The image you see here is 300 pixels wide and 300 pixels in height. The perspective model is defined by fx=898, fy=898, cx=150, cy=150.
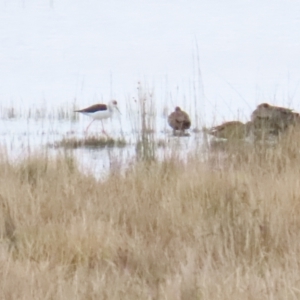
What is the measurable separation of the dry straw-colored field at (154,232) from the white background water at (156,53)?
7.61 ft

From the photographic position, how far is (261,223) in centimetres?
525

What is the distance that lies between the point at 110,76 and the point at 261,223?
370 inches

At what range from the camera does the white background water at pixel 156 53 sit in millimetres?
12469

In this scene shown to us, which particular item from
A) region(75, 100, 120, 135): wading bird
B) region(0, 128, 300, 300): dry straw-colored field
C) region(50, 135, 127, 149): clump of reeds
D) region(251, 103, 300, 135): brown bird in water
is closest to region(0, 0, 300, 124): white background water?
region(251, 103, 300, 135): brown bird in water

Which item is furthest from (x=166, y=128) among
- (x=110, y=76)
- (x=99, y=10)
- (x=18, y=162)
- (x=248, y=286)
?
(x=99, y=10)

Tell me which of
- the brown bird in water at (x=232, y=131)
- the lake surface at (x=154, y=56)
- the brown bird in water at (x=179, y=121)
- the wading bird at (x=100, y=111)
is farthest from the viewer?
the lake surface at (x=154, y=56)

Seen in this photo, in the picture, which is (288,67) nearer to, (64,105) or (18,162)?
(64,105)

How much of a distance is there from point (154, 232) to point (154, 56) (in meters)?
11.2

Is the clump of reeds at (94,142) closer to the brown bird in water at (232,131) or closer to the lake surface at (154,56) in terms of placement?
the lake surface at (154,56)

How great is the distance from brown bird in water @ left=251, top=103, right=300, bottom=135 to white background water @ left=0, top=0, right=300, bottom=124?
152mm

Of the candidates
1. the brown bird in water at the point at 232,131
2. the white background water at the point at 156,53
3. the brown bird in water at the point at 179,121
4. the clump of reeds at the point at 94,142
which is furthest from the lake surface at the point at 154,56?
the clump of reeds at the point at 94,142

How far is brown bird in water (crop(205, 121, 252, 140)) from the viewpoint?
25.8 feet

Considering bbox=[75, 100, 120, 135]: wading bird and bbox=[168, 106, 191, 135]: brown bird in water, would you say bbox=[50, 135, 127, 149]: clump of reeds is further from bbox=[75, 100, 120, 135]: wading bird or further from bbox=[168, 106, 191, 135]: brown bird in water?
bbox=[75, 100, 120, 135]: wading bird

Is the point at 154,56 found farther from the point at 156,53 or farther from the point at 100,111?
the point at 100,111
